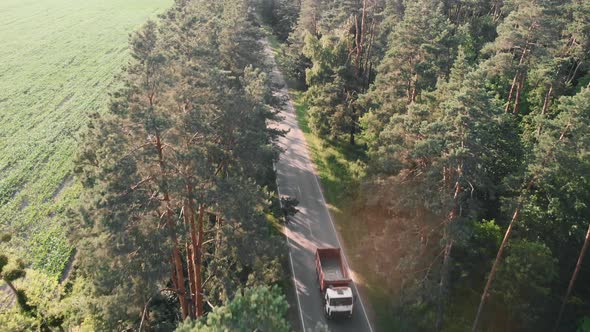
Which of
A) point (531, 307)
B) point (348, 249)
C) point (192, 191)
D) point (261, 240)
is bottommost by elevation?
point (348, 249)

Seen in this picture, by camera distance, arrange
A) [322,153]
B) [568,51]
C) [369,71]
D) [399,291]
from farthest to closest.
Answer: [369,71] → [322,153] → [568,51] → [399,291]

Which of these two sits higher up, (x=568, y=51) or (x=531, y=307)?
(x=568, y=51)

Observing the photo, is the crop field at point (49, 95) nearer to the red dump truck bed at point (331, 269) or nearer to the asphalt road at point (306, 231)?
the red dump truck bed at point (331, 269)

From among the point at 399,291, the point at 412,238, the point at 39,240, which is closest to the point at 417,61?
the point at 412,238

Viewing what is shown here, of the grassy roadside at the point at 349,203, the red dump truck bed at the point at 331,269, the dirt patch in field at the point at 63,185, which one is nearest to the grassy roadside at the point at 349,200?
the grassy roadside at the point at 349,203

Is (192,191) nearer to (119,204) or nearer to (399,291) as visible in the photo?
(119,204)

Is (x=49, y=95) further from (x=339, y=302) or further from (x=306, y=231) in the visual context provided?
(x=339, y=302)

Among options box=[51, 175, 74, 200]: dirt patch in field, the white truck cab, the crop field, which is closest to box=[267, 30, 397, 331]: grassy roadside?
the white truck cab
